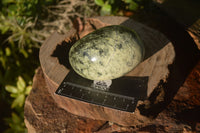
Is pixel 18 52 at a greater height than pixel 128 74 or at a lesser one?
lesser

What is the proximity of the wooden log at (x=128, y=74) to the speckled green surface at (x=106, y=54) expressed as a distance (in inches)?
7.7

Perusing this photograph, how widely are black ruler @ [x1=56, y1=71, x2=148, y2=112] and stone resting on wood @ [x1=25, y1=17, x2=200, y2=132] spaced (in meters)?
0.05

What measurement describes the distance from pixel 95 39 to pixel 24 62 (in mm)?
1676

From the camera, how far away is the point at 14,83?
91.7 inches

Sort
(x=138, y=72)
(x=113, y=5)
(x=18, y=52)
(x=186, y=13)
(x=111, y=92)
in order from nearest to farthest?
1. (x=111, y=92)
2. (x=138, y=72)
3. (x=186, y=13)
4. (x=113, y=5)
5. (x=18, y=52)

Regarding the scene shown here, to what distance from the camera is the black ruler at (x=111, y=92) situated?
119cm

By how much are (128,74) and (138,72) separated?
0.08 m

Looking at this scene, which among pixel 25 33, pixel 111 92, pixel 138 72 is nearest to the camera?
pixel 111 92

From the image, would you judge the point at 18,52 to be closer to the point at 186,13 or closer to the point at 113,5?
the point at 113,5

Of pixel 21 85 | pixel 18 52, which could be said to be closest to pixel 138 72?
pixel 21 85

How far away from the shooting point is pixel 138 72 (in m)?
1.38

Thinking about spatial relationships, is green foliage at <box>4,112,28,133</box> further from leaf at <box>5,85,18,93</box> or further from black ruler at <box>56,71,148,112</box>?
black ruler at <box>56,71,148,112</box>

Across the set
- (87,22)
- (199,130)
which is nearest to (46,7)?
(87,22)

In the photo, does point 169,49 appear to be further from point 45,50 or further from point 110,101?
point 45,50
